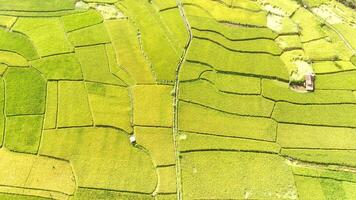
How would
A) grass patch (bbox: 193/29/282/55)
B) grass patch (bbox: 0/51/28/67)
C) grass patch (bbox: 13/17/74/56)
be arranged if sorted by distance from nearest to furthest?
grass patch (bbox: 0/51/28/67) < grass patch (bbox: 13/17/74/56) < grass patch (bbox: 193/29/282/55)

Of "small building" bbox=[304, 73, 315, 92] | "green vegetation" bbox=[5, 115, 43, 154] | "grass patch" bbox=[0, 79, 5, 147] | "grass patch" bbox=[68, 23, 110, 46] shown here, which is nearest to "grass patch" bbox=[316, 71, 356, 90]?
"small building" bbox=[304, 73, 315, 92]

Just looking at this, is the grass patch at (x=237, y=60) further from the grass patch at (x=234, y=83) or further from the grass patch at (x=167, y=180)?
the grass patch at (x=167, y=180)

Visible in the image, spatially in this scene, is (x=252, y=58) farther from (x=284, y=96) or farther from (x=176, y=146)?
(x=176, y=146)

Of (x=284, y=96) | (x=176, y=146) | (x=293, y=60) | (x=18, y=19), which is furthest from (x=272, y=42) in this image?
(x=18, y=19)

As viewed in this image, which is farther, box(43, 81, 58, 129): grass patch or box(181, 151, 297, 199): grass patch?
box(43, 81, 58, 129): grass patch

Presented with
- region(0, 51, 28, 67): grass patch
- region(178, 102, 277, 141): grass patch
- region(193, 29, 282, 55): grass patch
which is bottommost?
region(178, 102, 277, 141): grass patch

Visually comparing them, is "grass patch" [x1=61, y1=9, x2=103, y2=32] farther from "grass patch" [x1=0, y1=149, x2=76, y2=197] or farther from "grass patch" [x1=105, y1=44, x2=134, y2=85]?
"grass patch" [x1=0, y1=149, x2=76, y2=197]

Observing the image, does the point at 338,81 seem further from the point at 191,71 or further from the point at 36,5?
the point at 36,5
